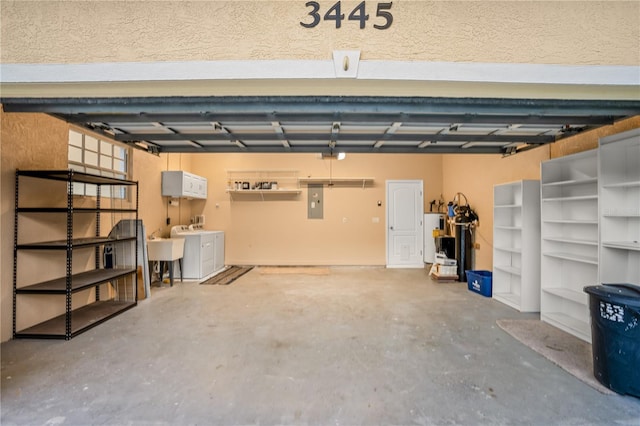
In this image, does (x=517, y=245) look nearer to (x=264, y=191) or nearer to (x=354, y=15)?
(x=354, y=15)

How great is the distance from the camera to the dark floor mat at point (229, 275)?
18.5ft

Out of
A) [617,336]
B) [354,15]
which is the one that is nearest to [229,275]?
[354,15]

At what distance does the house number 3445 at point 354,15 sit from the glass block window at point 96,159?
4010mm

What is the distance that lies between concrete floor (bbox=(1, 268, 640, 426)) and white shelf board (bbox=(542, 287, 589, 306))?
0.48 meters

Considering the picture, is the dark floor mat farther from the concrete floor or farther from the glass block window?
the glass block window

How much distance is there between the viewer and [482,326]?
3439 mm

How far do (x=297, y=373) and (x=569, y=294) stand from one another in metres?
3.24

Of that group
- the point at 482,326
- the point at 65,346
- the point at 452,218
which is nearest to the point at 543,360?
the point at 482,326

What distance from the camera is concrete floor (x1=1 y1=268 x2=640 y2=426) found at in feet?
6.26

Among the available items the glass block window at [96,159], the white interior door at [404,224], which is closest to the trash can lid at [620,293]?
the white interior door at [404,224]

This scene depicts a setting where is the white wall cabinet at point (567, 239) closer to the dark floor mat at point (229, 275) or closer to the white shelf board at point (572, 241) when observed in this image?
the white shelf board at point (572, 241)

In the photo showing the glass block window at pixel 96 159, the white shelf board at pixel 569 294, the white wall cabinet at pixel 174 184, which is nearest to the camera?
the white shelf board at pixel 569 294

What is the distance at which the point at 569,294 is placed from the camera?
3342 mm

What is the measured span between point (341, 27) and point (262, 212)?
20.1 feet
